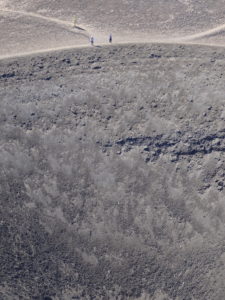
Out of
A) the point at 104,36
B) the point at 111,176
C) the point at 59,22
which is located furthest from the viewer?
the point at 59,22

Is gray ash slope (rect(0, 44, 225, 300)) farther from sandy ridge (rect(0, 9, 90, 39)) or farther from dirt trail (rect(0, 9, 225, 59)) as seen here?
sandy ridge (rect(0, 9, 90, 39))

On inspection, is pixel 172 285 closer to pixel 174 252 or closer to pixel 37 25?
pixel 174 252

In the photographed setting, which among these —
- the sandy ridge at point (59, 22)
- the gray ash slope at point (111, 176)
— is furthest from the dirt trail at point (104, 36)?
the gray ash slope at point (111, 176)

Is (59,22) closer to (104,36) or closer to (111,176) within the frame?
(104,36)

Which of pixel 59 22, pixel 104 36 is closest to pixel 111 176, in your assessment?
pixel 104 36

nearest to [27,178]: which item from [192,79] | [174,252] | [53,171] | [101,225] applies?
[53,171]

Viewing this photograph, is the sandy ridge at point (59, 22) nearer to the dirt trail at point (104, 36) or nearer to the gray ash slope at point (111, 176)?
the dirt trail at point (104, 36)

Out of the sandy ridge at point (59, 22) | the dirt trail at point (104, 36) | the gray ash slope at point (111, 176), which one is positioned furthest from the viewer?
the sandy ridge at point (59, 22)

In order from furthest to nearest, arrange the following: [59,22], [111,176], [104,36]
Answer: [59,22], [104,36], [111,176]

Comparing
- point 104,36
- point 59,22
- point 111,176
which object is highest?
point 59,22
